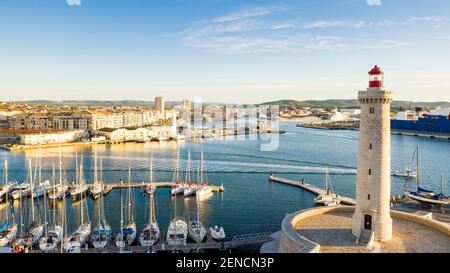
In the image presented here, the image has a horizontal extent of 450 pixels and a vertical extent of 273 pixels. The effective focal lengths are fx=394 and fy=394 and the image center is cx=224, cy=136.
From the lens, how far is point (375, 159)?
655 cm

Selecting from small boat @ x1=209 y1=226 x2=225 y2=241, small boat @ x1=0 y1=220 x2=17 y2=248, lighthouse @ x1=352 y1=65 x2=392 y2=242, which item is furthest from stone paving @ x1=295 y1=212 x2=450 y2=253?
small boat @ x1=0 y1=220 x2=17 y2=248

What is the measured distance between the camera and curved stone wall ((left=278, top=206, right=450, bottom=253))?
19.8 ft

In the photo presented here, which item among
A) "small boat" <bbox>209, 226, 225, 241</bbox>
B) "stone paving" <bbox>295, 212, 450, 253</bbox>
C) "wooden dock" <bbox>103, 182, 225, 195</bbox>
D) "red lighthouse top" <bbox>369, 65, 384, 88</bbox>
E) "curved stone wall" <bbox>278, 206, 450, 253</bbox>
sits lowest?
"small boat" <bbox>209, 226, 225, 241</bbox>

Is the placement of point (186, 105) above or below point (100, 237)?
above

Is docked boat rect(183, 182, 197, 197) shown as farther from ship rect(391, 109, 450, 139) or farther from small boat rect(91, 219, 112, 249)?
ship rect(391, 109, 450, 139)

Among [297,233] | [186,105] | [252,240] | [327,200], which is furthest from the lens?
[186,105]

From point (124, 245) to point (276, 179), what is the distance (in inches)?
452

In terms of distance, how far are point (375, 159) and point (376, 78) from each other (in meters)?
1.38

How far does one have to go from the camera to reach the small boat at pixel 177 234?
11.0 m

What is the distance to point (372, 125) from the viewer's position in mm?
6559

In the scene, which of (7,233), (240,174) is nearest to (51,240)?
(7,233)

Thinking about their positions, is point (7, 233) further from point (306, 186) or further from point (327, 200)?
point (306, 186)

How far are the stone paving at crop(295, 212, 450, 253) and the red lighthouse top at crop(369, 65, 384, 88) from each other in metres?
2.67
